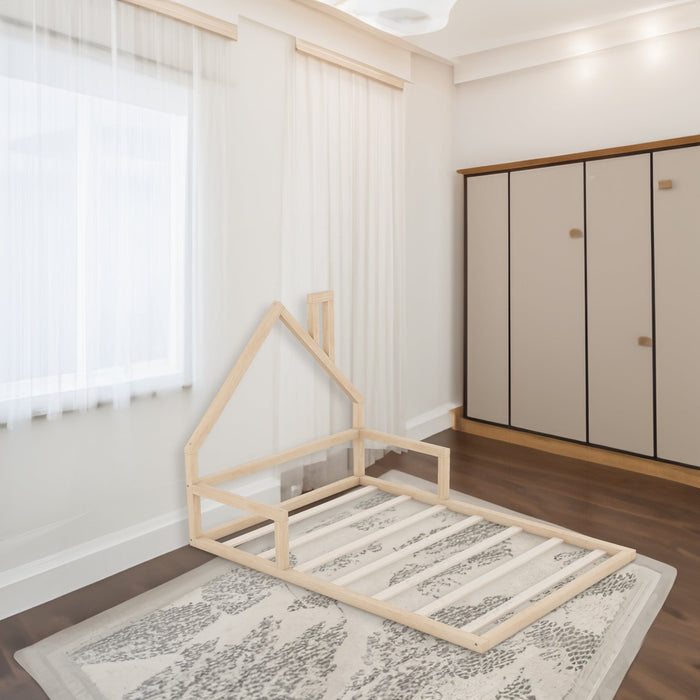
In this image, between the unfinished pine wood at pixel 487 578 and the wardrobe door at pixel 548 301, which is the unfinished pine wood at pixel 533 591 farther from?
the wardrobe door at pixel 548 301

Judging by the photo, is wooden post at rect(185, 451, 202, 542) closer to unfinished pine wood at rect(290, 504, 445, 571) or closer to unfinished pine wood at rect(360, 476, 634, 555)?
unfinished pine wood at rect(290, 504, 445, 571)

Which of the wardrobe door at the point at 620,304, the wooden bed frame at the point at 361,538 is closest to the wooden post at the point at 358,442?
the wooden bed frame at the point at 361,538

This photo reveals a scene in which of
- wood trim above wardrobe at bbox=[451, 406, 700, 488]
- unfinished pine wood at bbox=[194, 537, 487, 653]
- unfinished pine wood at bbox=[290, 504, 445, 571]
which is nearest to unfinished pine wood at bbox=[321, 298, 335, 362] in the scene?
unfinished pine wood at bbox=[290, 504, 445, 571]

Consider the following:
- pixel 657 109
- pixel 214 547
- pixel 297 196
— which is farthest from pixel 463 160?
pixel 214 547

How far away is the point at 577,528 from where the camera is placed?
2826 millimetres

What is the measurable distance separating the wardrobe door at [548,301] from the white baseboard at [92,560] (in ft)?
6.52

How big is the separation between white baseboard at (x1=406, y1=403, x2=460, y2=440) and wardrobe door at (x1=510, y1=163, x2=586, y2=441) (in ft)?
1.67

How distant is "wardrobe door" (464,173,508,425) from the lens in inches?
158

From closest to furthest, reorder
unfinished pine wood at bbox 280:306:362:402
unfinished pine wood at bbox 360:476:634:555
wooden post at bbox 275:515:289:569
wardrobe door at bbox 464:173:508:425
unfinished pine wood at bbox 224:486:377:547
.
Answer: wooden post at bbox 275:515:289:569
unfinished pine wood at bbox 360:476:634:555
unfinished pine wood at bbox 224:486:377:547
unfinished pine wood at bbox 280:306:362:402
wardrobe door at bbox 464:173:508:425

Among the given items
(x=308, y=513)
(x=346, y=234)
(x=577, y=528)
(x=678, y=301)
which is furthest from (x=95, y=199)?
(x=678, y=301)

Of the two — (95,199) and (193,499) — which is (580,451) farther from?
(95,199)

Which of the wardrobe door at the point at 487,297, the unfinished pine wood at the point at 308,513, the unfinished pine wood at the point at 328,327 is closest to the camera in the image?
the unfinished pine wood at the point at 308,513

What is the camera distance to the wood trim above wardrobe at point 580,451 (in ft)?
11.0

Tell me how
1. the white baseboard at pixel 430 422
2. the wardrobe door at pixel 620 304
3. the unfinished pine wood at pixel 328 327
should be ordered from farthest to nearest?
the white baseboard at pixel 430 422 < the wardrobe door at pixel 620 304 < the unfinished pine wood at pixel 328 327
